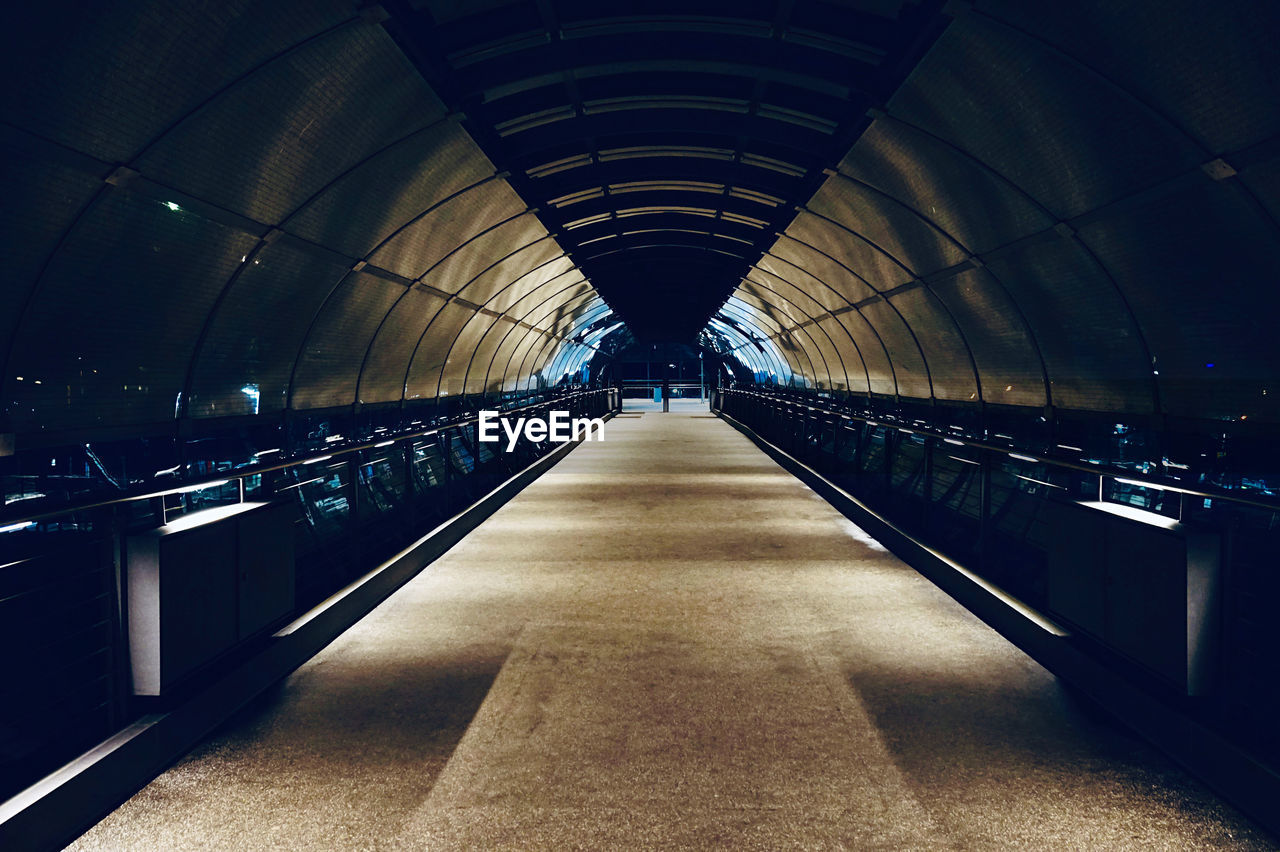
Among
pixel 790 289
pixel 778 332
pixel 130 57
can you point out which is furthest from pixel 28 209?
pixel 778 332

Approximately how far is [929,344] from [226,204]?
1113 cm

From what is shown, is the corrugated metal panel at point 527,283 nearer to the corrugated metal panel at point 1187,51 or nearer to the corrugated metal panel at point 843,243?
the corrugated metal panel at point 843,243

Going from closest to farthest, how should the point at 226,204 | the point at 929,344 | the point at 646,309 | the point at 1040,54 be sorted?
the point at 1040,54, the point at 226,204, the point at 929,344, the point at 646,309

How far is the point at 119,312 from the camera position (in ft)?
22.9

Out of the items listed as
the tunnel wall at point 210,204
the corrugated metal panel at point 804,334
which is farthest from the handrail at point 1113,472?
the corrugated metal panel at point 804,334

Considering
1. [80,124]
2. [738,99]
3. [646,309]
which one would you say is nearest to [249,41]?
[80,124]

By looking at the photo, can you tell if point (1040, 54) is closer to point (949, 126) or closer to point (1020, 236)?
point (949, 126)

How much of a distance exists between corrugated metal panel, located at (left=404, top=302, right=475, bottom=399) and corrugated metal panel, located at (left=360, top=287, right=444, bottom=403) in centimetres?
38

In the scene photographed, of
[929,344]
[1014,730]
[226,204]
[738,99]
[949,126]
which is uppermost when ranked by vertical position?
[738,99]

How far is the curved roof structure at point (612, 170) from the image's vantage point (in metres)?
4.93

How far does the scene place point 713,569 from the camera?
630cm

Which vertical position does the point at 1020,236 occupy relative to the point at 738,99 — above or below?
below

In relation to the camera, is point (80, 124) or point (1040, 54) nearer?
point (80, 124)

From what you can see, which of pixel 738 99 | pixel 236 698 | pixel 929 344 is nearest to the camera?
pixel 236 698
